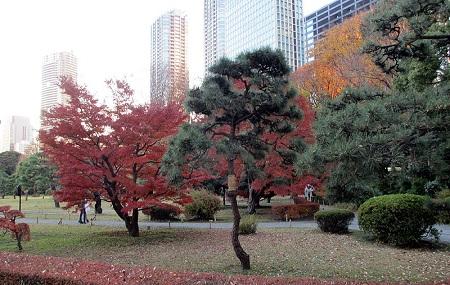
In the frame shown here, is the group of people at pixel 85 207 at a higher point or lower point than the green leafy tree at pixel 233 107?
lower

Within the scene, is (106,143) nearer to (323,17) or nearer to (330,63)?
(330,63)

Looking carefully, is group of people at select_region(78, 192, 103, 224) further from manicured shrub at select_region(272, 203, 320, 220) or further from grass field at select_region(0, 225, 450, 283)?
manicured shrub at select_region(272, 203, 320, 220)

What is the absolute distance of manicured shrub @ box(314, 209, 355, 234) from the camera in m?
14.2

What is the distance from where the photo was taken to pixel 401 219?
11.3 meters

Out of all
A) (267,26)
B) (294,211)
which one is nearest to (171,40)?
(267,26)

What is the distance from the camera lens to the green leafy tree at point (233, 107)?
27.0 feet

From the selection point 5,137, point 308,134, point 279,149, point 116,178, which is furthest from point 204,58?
point 5,137

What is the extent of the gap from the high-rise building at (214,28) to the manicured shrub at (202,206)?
2354cm

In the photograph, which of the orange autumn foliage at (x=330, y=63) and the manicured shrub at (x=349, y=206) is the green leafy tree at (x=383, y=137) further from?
the manicured shrub at (x=349, y=206)

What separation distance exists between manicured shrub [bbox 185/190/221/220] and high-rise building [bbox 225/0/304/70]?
62.1 ft

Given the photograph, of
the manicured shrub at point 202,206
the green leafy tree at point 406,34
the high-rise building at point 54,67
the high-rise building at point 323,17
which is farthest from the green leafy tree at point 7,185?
the green leafy tree at point 406,34

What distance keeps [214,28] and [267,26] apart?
935cm

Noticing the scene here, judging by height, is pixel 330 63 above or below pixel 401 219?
above

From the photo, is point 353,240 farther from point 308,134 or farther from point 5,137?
point 5,137
